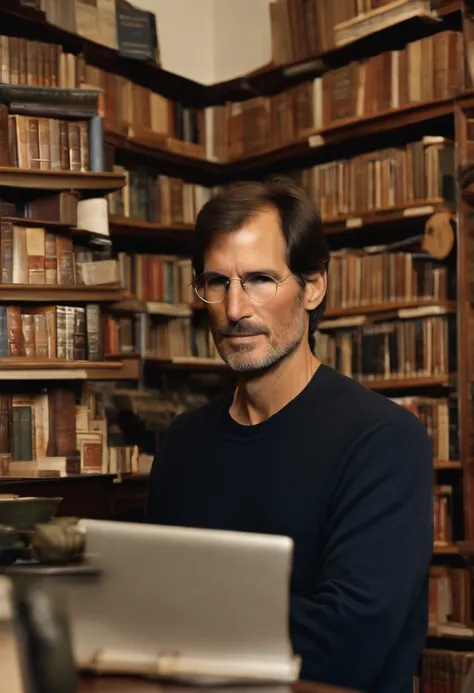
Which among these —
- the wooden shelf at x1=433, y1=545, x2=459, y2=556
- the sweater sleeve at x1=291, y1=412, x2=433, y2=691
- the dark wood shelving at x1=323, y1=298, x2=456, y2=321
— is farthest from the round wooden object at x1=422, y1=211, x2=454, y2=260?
the sweater sleeve at x1=291, y1=412, x2=433, y2=691

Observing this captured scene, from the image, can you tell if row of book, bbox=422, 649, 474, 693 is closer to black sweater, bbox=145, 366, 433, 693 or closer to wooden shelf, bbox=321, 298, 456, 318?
wooden shelf, bbox=321, 298, 456, 318

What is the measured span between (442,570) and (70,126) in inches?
82.0

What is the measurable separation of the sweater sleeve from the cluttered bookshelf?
1298mm

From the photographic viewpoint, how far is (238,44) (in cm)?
470

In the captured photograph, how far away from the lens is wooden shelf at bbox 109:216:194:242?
395 centimetres

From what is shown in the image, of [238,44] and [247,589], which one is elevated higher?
[238,44]

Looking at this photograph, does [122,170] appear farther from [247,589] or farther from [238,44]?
[247,589]

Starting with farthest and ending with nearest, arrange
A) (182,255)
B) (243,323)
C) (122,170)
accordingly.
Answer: (182,255), (122,170), (243,323)

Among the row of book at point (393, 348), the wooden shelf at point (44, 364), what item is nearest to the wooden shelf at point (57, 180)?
the wooden shelf at point (44, 364)

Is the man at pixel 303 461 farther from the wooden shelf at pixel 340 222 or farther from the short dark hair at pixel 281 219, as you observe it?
the wooden shelf at pixel 340 222

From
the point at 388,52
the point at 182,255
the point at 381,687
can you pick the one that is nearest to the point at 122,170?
the point at 182,255

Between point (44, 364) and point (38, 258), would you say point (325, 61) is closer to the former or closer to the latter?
point (38, 258)

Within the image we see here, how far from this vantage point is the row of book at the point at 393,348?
353 cm

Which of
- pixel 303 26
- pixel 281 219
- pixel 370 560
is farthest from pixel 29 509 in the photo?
pixel 303 26
